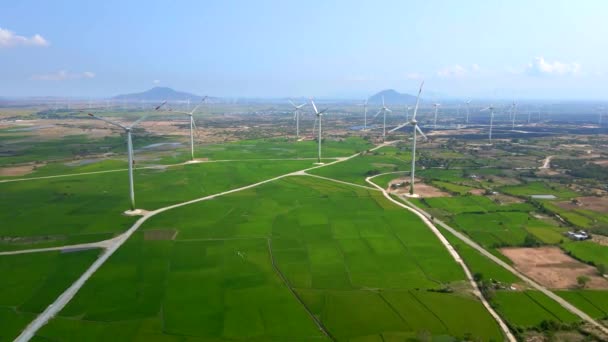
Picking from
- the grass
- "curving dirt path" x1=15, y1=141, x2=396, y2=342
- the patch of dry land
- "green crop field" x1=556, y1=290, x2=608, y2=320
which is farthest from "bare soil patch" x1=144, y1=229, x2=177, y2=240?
the grass

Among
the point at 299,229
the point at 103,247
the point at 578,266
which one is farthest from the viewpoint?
the point at 299,229

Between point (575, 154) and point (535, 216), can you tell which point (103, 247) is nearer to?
point (535, 216)

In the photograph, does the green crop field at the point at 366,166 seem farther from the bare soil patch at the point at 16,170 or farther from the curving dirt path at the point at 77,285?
the bare soil patch at the point at 16,170

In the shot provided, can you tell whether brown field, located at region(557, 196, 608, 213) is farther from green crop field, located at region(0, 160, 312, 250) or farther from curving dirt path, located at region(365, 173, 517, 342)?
green crop field, located at region(0, 160, 312, 250)

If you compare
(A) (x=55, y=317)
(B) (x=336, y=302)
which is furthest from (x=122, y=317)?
(B) (x=336, y=302)

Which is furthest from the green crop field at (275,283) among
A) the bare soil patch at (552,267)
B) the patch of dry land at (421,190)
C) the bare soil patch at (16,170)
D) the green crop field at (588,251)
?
the bare soil patch at (16,170)

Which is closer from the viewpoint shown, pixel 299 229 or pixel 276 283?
pixel 276 283
